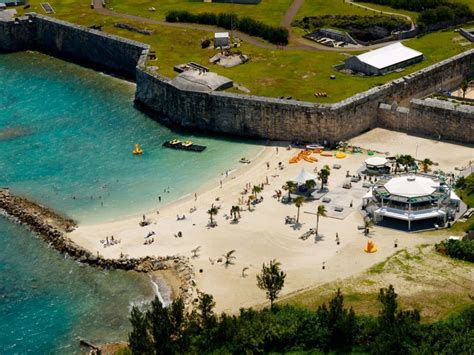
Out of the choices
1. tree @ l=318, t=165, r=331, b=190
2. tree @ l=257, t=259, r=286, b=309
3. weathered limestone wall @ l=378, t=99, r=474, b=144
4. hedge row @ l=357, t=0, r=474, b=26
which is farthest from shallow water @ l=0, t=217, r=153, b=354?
hedge row @ l=357, t=0, r=474, b=26

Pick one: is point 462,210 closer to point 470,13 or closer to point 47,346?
point 47,346

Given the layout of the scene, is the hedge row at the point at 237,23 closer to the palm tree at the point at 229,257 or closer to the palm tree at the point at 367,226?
the palm tree at the point at 367,226

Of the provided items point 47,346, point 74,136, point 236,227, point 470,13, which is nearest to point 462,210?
point 236,227

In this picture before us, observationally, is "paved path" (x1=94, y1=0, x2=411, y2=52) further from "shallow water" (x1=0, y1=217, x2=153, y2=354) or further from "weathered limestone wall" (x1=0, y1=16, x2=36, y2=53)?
"shallow water" (x1=0, y1=217, x2=153, y2=354)

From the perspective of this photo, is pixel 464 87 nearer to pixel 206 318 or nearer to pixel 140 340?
pixel 206 318

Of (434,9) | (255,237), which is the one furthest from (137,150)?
(434,9)

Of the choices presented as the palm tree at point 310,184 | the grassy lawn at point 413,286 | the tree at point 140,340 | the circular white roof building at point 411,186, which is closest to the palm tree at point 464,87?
the circular white roof building at point 411,186

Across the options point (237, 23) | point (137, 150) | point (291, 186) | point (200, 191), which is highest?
point (237, 23)
